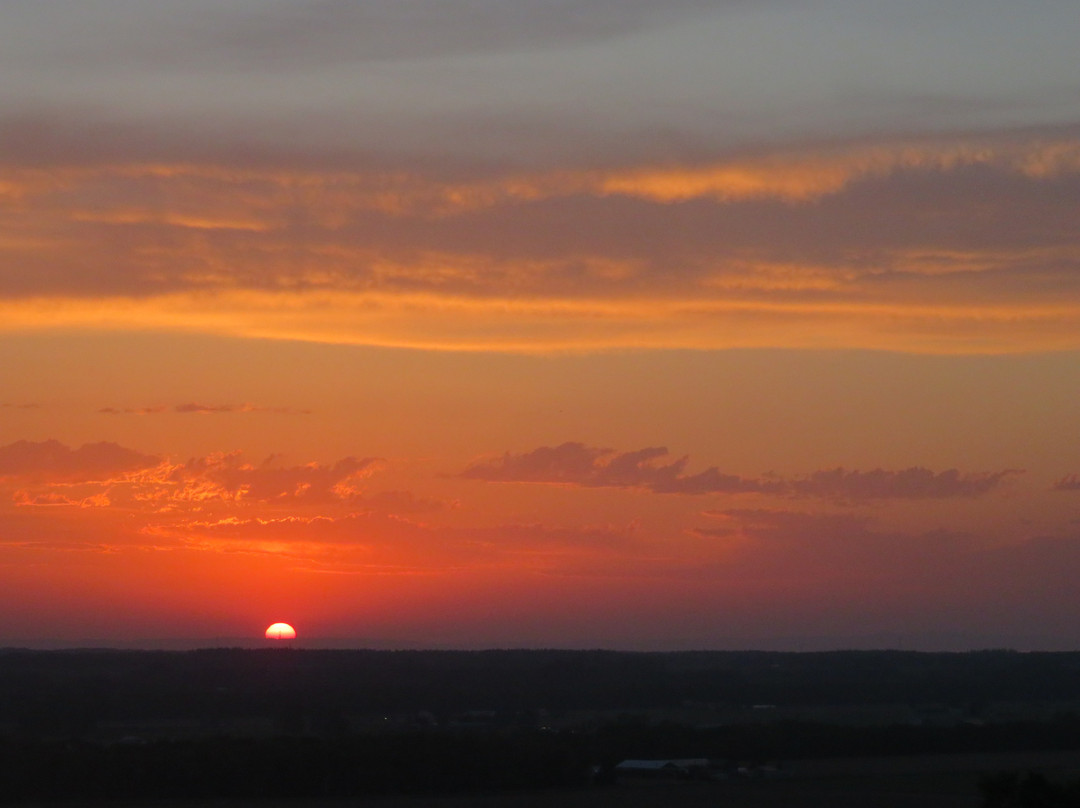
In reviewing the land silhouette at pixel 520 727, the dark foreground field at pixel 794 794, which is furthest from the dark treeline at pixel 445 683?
the dark foreground field at pixel 794 794

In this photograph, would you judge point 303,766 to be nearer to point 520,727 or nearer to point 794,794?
point 794,794

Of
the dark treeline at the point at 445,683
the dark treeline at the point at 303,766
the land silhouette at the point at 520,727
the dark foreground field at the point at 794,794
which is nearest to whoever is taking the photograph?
the dark foreground field at the point at 794,794

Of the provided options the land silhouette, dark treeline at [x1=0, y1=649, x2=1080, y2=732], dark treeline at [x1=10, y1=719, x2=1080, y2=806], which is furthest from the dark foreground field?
dark treeline at [x1=0, y1=649, x2=1080, y2=732]

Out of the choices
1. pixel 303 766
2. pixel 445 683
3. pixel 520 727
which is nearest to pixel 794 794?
pixel 303 766

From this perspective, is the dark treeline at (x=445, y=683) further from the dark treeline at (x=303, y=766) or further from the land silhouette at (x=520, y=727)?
the dark treeline at (x=303, y=766)

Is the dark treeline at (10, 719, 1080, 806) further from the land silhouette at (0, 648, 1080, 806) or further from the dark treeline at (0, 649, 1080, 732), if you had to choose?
the dark treeline at (0, 649, 1080, 732)

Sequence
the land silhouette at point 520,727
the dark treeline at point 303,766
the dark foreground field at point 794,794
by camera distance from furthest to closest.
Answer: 1. the land silhouette at point 520,727
2. the dark treeline at point 303,766
3. the dark foreground field at point 794,794

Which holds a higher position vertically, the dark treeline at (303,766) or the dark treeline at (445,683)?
the dark treeline at (445,683)

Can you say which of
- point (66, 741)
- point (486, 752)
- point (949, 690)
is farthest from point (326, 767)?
point (949, 690)

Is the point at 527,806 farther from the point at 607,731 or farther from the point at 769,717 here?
the point at 769,717
